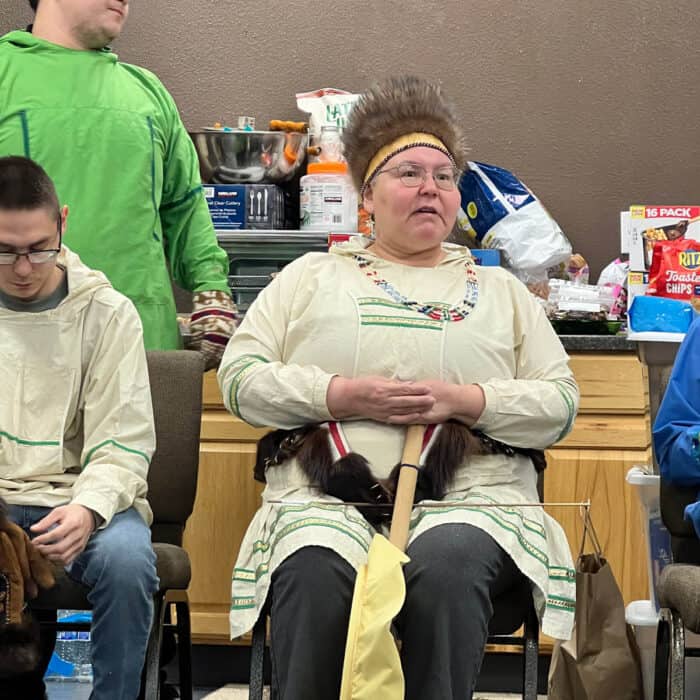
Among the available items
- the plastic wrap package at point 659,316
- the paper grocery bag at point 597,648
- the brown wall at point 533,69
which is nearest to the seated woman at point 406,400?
the paper grocery bag at point 597,648

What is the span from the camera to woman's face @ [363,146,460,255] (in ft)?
7.82

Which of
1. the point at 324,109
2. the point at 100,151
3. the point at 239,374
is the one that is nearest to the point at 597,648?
the point at 239,374

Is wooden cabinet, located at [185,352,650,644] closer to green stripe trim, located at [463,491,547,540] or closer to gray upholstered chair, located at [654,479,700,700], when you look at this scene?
gray upholstered chair, located at [654,479,700,700]

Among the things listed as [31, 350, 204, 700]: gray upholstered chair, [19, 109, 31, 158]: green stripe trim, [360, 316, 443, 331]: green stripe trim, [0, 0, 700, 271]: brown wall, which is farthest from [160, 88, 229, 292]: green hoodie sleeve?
[0, 0, 700, 271]: brown wall

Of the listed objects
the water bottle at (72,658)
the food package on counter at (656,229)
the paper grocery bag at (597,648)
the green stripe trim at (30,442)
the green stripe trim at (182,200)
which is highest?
the green stripe trim at (182,200)

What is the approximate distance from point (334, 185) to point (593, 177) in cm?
87

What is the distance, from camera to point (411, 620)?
1996 mm

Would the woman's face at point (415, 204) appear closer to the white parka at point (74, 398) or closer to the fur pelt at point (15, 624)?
the white parka at point (74, 398)

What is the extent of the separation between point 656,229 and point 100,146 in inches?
56.5

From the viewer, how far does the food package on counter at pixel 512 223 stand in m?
3.44

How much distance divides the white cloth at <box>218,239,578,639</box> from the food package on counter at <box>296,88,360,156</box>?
120 cm

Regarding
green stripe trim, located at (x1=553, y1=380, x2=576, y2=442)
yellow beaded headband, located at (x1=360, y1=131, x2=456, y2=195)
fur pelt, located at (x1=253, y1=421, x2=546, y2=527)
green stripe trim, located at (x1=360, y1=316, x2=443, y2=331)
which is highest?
yellow beaded headband, located at (x1=360, y1=131, x2=456, y2=195)

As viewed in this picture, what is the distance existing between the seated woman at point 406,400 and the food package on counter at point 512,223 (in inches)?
38.1

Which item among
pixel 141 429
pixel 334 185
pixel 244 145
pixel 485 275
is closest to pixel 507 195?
pixel 334 185
